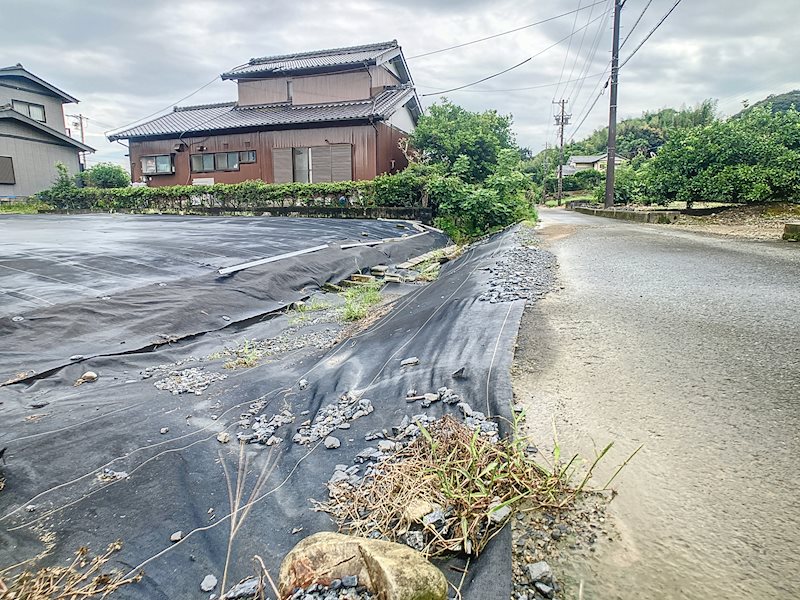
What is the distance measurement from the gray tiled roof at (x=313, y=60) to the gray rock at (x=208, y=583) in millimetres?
14947

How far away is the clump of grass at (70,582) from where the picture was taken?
125 centimetres

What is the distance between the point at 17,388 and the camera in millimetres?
2578

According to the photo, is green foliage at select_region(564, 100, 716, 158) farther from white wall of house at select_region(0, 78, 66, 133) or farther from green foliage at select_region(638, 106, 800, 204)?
white wall of house at select_region(0, 78, 66, 133)

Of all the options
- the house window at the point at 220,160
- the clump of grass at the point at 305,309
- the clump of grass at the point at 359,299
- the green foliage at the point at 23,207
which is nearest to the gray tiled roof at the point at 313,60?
the house window at the point at 220,160

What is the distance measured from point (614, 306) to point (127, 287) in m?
4.31

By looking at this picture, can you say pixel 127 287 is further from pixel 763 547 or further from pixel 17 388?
pixel 763 547

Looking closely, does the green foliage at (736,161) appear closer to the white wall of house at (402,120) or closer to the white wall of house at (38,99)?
the white wall of house at (402,120)

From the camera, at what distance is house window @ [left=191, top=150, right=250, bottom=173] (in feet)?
47.6

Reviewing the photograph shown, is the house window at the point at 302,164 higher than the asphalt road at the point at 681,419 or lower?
higher

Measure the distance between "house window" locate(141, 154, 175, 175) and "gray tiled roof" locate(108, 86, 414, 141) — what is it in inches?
30.2

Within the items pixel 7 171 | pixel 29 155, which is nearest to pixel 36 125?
pixel 29 155

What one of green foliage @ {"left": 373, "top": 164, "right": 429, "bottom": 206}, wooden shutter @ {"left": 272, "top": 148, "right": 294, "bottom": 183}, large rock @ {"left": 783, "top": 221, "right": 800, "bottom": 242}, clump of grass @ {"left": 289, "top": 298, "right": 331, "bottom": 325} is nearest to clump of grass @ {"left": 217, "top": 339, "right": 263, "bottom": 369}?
clump of grass @ {"left": 289, "top": 298, "right": 331, "bottom": 325}

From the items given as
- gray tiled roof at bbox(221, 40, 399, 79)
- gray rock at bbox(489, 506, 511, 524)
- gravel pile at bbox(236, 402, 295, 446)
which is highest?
gray tiled roof at bbox(221, 40, 399, 79)

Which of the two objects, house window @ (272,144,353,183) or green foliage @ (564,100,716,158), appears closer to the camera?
house window @ (272,144,353,183)
